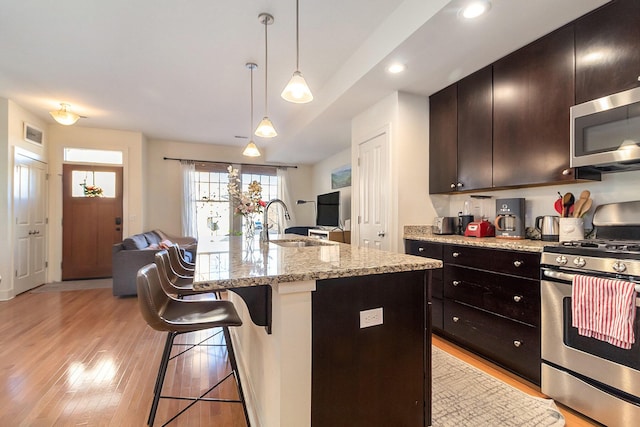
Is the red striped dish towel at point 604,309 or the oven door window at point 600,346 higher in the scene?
the red striped dish towel at point 604,309

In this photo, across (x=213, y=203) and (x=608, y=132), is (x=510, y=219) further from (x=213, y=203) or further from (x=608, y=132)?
(x=213, y=203)

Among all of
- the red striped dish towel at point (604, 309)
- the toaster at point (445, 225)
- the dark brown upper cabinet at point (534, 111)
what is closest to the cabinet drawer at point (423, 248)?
the toaster at point (445, 225)

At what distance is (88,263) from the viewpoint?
212 inches

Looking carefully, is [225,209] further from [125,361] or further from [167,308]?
[167,308]

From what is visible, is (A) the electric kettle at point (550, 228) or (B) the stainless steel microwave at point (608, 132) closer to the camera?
(B) the stainless steel microwave at point (608, 132)

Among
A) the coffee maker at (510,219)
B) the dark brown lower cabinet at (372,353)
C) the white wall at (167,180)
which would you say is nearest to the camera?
the dark brown lower cabinet at (372,353)

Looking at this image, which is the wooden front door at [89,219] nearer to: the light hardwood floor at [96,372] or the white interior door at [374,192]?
the light hardwood floor at [96,372]

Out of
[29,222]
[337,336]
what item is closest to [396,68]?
[337,336]

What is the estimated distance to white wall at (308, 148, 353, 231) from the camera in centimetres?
563

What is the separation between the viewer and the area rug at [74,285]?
4668 millimetres

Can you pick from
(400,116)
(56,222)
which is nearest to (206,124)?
(56,222)

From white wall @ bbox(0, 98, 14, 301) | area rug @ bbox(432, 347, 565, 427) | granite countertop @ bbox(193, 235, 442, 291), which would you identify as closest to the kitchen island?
granite countertop @ bbox(193, 235, 442, 291)

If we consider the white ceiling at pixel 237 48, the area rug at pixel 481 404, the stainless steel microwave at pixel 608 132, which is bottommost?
the area rug at pixel 481 404

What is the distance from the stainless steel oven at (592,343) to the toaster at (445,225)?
1.20 m
